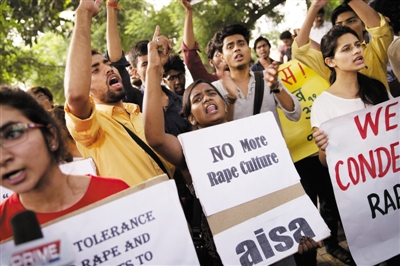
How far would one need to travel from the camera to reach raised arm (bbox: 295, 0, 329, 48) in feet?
11.1

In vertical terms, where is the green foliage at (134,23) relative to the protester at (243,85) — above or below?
above

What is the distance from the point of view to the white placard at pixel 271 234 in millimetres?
2236

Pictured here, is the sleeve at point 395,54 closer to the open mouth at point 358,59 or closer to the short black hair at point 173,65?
the open mouth at point 358,59

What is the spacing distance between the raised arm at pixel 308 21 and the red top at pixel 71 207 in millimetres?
2280

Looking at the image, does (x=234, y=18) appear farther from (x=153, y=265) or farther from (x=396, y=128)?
(x=153, y=265)

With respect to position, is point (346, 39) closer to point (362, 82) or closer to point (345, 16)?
point (362, 82)

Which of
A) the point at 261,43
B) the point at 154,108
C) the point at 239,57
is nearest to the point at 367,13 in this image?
the point at 239,57

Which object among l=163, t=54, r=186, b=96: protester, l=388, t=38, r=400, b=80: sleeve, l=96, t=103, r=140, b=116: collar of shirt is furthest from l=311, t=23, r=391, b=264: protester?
l=163, t=54, r=186, b=96: protester

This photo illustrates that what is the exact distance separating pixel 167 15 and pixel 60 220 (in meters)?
13.1

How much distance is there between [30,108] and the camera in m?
1.71

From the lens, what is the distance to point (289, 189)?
2.48 meters

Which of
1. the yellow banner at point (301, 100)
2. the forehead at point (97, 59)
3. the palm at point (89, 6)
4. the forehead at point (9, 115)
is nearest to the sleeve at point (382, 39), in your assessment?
the yellow banner at point (301, 100)

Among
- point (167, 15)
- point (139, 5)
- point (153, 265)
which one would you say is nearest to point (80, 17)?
point (153, 265)

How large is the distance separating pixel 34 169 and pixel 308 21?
2673mm
